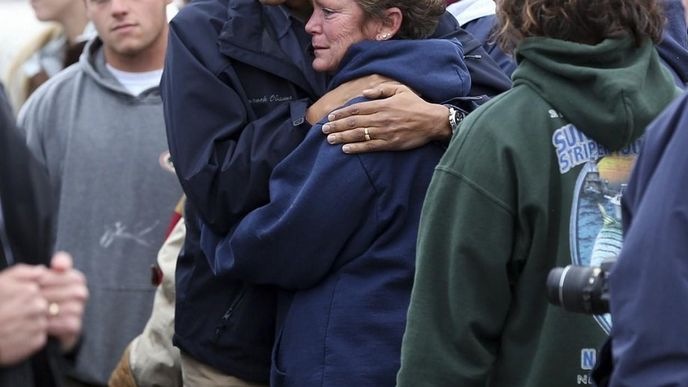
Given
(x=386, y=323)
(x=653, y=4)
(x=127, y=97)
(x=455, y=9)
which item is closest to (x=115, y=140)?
(x=127, y=97)

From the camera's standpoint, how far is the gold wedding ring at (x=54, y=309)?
10.0 feet

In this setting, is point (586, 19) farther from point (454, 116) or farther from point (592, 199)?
point (454, 116)

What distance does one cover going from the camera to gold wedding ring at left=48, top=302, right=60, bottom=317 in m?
3.06

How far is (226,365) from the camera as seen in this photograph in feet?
14.3

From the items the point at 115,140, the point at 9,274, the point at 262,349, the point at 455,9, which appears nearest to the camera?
the point at 9,274

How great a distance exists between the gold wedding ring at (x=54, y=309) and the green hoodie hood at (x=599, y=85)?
113 centimetres

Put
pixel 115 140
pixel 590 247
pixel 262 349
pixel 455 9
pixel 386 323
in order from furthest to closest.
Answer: pixel 115 140 → pixel 455 9 → pixel 262 349 → pixel 386 323 → pixel 590 247

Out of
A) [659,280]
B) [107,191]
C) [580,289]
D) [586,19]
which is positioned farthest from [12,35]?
[659,280]

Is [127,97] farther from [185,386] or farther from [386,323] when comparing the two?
[386,323]

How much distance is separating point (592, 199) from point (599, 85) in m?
0.26

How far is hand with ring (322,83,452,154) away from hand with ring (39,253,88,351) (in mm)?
1107

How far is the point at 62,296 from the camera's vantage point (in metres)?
3.06

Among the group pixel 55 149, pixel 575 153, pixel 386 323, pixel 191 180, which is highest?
pixel 575 153

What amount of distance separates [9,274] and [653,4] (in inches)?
61.1
